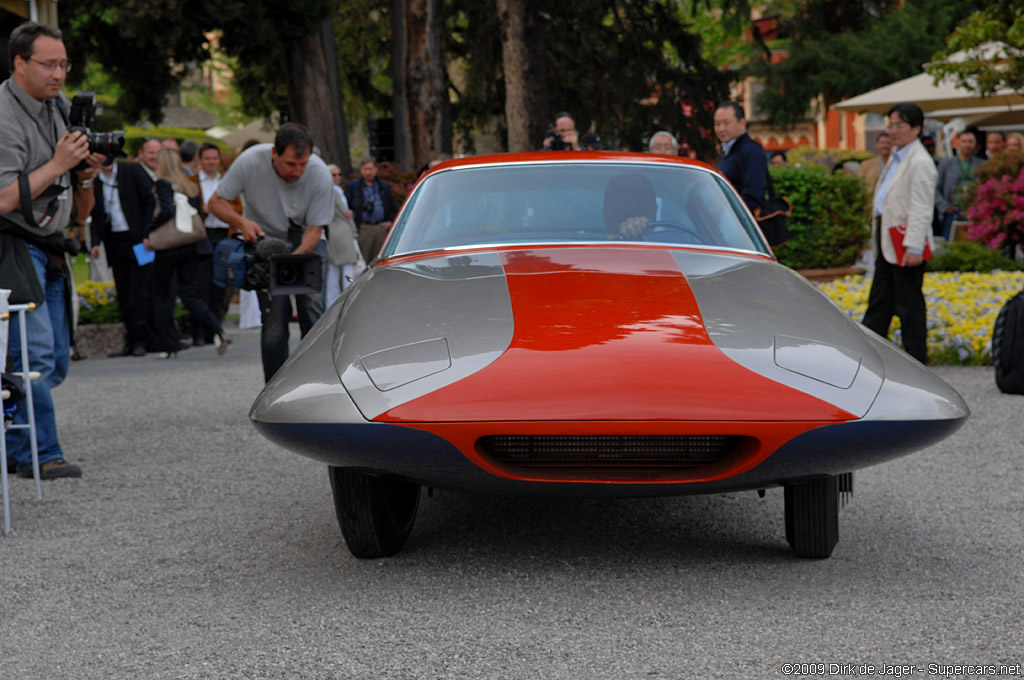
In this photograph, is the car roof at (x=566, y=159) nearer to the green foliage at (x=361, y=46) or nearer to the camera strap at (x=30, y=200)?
the camera strap at (x=30, y=200)

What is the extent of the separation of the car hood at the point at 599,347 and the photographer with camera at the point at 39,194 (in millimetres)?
1833

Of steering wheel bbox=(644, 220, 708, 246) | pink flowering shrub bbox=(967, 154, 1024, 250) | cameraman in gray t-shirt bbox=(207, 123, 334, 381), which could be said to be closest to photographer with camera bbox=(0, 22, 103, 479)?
cameraman in gray t-shirt bbox=(207, 123, 334, 381)

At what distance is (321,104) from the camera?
21.4 metres

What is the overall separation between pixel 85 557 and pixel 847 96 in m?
43.5

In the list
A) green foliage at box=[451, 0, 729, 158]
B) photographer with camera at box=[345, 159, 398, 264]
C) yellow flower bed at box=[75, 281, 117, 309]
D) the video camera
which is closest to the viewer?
the video camera

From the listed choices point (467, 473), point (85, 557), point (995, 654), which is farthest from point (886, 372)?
point (85, 557)

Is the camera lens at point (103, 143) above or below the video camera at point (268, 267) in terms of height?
above

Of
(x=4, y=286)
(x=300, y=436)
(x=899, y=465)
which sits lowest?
(x=899, y=465)

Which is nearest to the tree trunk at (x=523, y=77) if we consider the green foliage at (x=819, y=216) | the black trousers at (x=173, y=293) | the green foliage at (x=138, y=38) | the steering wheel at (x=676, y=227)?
the green foliage at (x=819, y=216)

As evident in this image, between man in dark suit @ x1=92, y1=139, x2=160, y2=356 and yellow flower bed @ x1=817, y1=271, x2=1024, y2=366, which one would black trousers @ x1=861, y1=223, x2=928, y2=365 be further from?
man in dark suit @ x1=92, y1=139, x2=160, y2=356

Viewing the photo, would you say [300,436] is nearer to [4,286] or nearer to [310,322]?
[4,286]

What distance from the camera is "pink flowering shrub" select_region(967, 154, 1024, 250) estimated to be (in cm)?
1397

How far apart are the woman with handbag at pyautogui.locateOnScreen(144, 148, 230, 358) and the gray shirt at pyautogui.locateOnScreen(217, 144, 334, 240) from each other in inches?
176

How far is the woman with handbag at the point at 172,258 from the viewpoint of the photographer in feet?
37.6
